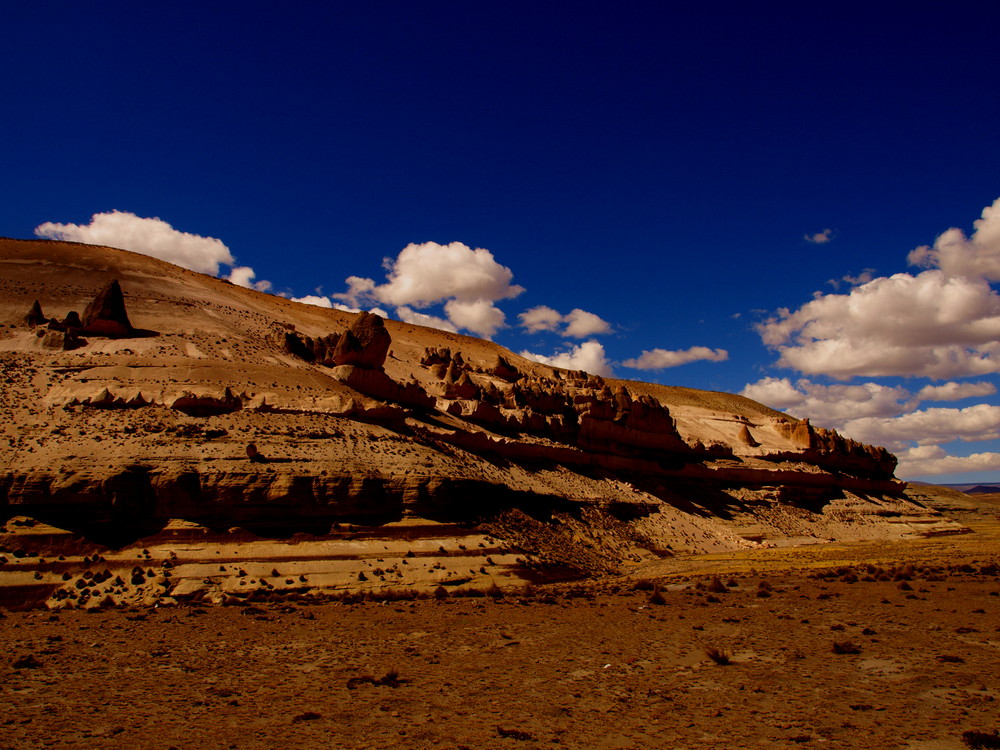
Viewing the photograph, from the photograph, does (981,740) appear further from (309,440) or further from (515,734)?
(309,440)

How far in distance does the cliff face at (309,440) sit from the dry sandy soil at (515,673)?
534 centimetres

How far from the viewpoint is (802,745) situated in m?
9.26

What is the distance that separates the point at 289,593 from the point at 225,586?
2.12m

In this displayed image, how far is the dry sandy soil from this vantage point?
1005cm

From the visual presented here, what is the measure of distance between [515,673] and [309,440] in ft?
57.3

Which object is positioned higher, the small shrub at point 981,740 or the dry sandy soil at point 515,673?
the small shrub at point 981,740

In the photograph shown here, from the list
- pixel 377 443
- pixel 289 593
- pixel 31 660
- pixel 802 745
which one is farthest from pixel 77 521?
pixel 802 745

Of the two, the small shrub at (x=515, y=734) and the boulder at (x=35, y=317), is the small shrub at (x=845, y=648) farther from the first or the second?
the boulder at (x=35, y=317)

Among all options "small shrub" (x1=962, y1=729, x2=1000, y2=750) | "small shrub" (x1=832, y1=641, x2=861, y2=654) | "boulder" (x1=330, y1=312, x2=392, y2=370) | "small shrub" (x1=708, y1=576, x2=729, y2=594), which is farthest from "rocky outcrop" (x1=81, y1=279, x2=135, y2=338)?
"small shrub" (x1=962, y1=729, x2=1000, y2=750)

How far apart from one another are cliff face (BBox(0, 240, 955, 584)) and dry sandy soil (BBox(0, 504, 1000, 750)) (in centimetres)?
534

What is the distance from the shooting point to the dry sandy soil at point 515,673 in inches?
396

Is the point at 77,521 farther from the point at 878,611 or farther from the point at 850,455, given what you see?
the point at 850,455

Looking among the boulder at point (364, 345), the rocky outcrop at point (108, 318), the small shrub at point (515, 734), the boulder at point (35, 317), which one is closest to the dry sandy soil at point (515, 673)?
the small shrub at point (515, 734)

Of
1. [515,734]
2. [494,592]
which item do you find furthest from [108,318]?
[515,734]
